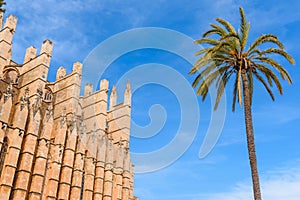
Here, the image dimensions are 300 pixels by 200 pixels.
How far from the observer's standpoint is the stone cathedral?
829 inches

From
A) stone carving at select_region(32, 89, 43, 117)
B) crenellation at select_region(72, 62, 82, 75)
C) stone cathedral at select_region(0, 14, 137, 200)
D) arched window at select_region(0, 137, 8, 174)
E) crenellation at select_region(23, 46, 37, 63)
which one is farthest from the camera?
crenellation at select_region(23, 46, 37, 63)

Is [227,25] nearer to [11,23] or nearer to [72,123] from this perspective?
[72,123]

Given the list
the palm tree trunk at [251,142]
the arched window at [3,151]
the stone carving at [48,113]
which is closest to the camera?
the palm tree trunk at [251,142]

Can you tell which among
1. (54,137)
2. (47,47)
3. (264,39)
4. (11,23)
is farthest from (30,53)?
(264,39)

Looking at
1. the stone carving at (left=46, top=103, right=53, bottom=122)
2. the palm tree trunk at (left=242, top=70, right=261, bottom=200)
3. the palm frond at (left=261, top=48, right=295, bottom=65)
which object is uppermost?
the stone carving at (left=46, top=103, right=53, bottom=122)

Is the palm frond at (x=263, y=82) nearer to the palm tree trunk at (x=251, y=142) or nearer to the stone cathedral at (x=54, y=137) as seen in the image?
the palm tree trunk at (x=251, y=142)

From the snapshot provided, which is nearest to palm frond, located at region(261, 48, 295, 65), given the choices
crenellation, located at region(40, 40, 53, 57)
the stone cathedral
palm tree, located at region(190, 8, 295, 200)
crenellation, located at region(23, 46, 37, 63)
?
palm tree, located at region(190, 8, 295, 200)

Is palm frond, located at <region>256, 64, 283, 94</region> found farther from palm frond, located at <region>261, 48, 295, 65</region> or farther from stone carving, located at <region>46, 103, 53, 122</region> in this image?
stone carving, located at <region>46, 103, 53, 122</region>

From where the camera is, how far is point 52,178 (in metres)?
22.9

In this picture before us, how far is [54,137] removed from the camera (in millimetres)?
25516

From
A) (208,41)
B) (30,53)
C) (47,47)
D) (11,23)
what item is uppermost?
(30,53)

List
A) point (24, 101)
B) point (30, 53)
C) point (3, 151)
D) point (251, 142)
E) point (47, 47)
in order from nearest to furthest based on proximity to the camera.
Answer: point (251, 142)
point (3, 151)
point (24, 101)
point (47, 47)
point (30, 53)

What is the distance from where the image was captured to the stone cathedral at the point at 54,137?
21.1 metres

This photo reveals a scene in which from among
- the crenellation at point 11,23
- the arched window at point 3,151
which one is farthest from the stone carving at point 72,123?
the crenellation at point 11,23
